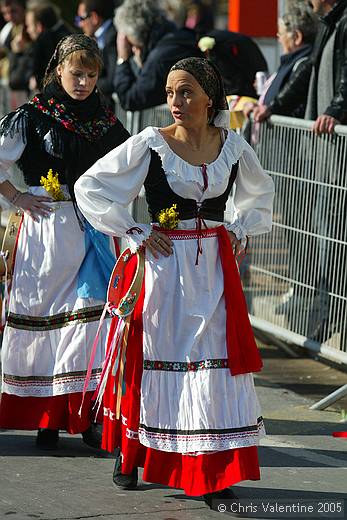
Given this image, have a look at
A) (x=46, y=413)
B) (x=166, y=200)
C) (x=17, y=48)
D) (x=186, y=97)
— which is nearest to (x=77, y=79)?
(x=186, y=97)

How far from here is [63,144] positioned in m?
6.38

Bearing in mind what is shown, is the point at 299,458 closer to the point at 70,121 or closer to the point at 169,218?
the point at 169,218

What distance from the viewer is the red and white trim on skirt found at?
5.26 meters

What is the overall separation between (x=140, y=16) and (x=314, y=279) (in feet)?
10.6

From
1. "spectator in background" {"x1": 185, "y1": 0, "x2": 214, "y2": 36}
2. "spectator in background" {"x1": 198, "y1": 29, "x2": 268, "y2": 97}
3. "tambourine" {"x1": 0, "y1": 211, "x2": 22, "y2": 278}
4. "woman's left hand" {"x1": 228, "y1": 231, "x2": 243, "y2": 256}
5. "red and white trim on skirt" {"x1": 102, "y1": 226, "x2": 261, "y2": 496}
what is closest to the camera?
"red and white trim on skirt" {"x1": 102, "y1": 226, "x2": 261, "y2": 496}

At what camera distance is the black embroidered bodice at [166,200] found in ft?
18.0

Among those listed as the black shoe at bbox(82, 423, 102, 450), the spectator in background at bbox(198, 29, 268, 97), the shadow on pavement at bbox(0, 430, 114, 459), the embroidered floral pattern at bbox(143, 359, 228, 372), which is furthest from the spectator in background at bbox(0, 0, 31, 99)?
the embroidered floral pattern at bbox(143, 359, 228, 372)

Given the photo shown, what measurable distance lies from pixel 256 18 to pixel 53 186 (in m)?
5.90

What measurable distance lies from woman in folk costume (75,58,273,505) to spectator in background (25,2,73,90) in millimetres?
6742

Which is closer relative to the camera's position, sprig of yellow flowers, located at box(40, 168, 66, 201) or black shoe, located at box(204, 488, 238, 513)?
black shoe, located at box(204, 488, 238, 513)

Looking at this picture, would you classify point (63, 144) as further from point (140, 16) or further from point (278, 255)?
point (140, 16)

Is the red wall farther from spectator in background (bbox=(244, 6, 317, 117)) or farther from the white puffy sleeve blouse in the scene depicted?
the white puffy sleeve blouse

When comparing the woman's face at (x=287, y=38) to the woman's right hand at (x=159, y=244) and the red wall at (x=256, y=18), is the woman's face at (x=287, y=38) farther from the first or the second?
the woman's right hand at (x=159, y=244)

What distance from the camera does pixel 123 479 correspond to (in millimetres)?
5664
